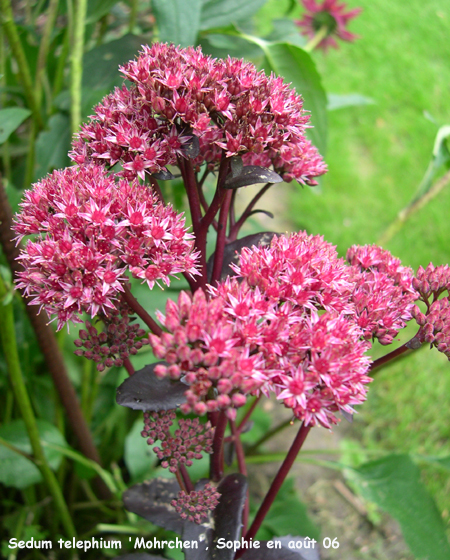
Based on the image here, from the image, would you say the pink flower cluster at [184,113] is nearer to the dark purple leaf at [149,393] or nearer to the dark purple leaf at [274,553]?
the dark purple leaf at [149,393]

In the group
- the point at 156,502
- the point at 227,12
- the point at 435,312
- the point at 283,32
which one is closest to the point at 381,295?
the point at 435,312

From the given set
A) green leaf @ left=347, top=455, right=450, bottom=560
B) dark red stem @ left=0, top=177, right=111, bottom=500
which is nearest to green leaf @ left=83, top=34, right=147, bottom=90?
dark red stem @ left=0, top=177, right=111, bottom=500

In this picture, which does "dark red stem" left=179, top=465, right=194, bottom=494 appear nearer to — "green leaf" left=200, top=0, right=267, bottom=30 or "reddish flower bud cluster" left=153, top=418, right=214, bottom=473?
"reddish flower bud cluster" left=153, top=418, right=214, bottom=473

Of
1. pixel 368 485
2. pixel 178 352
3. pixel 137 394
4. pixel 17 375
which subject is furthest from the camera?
pixel 368 485

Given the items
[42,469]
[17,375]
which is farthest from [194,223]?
[42,469]

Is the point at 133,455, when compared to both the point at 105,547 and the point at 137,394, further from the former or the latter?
the point at 137,394

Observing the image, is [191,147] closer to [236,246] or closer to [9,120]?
[236,246]

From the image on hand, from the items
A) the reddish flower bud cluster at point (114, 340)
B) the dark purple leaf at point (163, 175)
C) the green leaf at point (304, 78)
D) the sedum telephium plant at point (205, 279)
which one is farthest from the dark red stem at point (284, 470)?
the green leaf at point (304, 78)
